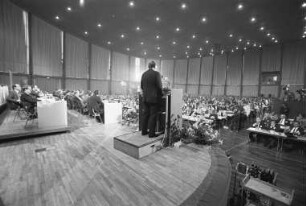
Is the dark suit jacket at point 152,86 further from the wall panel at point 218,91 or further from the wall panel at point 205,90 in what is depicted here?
the wall panel at point 205,90

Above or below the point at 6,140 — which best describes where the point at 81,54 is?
above

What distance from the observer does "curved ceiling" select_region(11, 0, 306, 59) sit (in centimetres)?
838

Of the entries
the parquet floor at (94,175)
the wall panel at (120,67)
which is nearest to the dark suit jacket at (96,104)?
the parquet floor at (94,175)

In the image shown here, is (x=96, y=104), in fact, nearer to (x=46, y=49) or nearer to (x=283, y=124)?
(x=283, y=124)

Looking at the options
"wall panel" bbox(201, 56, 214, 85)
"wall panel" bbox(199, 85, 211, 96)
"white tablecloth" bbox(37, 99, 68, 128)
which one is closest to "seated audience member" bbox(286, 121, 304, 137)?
"white tablecloth" bbox(37, 99, 68, 128)

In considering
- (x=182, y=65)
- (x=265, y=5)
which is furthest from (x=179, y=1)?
(x=182, y=65)

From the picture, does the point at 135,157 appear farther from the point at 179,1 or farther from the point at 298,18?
the point at 298,18

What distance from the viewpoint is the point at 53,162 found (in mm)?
2926

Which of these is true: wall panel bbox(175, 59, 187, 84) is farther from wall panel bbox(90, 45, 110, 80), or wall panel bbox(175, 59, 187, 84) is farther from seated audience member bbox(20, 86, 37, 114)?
seated audience member bbox(20, 86, 37, 114)

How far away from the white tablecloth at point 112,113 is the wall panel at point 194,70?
18.7 metres

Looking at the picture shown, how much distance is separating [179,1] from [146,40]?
7.76 meters

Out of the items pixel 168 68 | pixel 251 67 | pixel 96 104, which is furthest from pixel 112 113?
pixel 168 68

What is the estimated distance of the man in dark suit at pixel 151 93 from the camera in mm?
3146

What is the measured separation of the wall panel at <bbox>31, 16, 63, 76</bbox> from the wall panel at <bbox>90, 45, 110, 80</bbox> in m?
4.07
